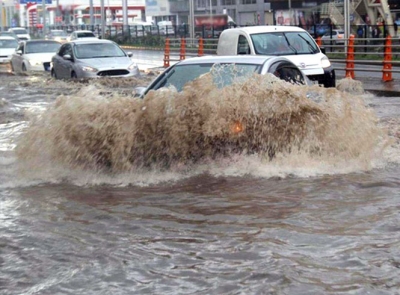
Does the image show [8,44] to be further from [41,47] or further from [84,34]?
[84,34]

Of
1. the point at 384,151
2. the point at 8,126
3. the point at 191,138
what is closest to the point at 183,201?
the point at 191,138

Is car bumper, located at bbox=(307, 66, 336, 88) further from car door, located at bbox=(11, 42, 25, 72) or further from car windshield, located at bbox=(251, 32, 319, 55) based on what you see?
car door, located at bbox=(11, 42, 25, 72)

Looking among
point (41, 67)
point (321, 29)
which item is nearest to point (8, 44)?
point (41, 67)

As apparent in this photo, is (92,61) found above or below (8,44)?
below

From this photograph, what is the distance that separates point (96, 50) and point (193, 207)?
1708 centimetres

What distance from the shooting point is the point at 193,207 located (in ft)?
25.4

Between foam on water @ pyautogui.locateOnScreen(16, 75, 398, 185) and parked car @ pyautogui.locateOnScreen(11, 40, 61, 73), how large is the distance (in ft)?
66.6

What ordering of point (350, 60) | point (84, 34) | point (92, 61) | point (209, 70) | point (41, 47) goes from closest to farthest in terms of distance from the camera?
point (209, 70) < point (92, 61) < point (350, 60) < point (41, 47) < point (84, 34)

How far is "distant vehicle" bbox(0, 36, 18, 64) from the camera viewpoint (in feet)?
124

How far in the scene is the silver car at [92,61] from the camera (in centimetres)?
2284

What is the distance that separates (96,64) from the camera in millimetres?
23000

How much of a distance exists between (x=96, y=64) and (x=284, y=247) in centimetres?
1750

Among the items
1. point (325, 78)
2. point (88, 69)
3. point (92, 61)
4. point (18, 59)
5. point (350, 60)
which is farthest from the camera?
point (18, 59)

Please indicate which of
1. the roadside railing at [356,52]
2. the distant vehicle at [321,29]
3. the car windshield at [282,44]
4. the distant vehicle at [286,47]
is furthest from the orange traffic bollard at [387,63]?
the distant vehicle at [321,29]
